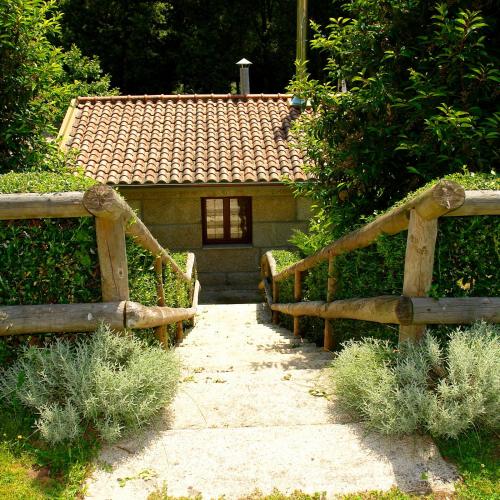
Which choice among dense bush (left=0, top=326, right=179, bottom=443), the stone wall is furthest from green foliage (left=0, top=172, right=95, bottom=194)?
the stone wall

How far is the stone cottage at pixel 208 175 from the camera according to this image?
11.5m

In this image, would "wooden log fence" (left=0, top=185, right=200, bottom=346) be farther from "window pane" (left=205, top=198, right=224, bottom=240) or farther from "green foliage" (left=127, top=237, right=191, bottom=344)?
"window pane" (left=205, top=198, right=224, bottom=240)

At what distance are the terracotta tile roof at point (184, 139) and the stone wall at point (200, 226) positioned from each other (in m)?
0.50

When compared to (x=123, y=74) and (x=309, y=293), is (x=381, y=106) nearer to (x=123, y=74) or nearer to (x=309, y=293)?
(x=309, y=293)

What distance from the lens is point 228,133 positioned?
42.3 ft

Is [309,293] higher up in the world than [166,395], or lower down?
lower down

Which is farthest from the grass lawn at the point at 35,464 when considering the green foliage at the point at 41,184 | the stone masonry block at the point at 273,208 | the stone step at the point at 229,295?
the stone masonry block at the point at 273,208

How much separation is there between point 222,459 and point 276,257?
23.8 ft

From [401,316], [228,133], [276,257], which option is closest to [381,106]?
[401,316]

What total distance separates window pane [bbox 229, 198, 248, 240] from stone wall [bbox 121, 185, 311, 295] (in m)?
0.36

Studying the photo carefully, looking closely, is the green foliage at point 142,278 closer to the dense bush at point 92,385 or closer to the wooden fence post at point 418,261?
the dense bush at point 92,385

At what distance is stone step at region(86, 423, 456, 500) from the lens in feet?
8.49

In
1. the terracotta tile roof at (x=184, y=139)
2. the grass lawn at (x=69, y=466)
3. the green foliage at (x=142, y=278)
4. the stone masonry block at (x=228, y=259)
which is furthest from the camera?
the stone masonry block at (x=228, y=259)

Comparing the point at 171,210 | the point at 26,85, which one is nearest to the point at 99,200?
the point at 26,85
